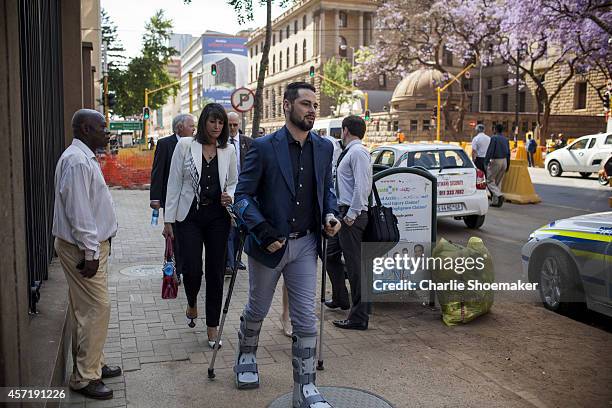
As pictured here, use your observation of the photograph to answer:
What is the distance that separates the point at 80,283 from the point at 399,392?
2.30m

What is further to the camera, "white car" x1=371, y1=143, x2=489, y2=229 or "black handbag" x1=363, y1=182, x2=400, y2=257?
"white car" x1=371, y1=143, x2=489, y2=229

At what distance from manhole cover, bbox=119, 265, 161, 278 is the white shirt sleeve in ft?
A: 13.2

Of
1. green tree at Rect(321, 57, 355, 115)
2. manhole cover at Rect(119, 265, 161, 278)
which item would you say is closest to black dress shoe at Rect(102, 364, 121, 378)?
manhole cover at Rect(119, 265, 161, 278)

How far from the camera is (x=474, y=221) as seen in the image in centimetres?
1216

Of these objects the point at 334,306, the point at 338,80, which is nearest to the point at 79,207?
the point at 334,306

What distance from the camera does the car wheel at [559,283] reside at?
6180 millimetres

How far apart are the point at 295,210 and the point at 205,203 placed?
127 cm

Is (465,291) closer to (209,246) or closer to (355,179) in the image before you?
(355,179)

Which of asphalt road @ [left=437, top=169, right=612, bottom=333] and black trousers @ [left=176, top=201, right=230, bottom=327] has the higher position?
black trousers @ [left=176, top=201, right=230, bottom=327]

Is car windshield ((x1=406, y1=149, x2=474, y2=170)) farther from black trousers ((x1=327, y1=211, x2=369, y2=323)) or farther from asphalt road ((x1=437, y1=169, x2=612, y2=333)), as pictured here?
black trousers ((x1=327, y1=211, x2=369, y2=323))

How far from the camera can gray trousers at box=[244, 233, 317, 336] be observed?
13.1 ft

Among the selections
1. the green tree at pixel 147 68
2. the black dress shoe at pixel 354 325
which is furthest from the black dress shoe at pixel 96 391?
the green tree at pixel 147 68

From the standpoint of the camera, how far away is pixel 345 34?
246 ft

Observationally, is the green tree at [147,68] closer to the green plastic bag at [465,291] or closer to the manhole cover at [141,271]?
the manhole cover at [141,271]
